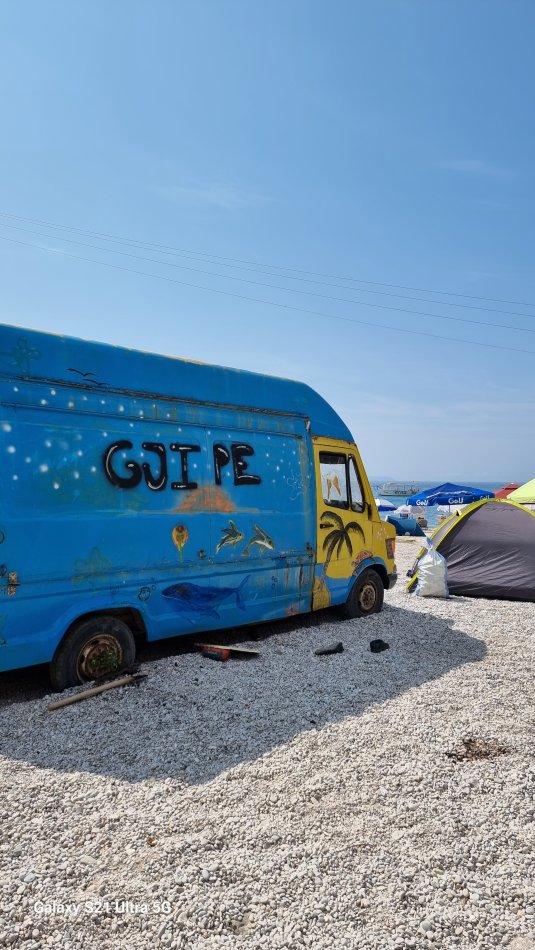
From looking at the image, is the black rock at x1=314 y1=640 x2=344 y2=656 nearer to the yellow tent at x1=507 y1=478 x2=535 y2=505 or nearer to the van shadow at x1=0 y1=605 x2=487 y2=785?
the van shadow at x1=0 y1=605 x2=487 y2=785

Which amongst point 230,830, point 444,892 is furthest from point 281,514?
point 444,892

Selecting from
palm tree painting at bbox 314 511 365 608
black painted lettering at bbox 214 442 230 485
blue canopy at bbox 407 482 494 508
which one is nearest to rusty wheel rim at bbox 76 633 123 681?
black painted lettering at bbox 214 442 230 485

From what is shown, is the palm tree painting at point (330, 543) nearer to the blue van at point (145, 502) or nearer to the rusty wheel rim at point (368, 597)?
the blue van at point (145, 502)

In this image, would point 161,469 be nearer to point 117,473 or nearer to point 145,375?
point 117,473

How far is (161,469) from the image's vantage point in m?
5.96

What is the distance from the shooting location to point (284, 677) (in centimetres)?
582

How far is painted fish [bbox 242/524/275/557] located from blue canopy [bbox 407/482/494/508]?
112ft

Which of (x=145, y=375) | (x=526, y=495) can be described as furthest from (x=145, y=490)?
(x=526, y=495)

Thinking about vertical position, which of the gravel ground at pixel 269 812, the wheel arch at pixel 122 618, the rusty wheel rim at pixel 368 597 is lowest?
the gravel ground at pixel 269 812

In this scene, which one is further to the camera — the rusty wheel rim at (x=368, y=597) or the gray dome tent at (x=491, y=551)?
the gray dome tent at (x=491, y=551)

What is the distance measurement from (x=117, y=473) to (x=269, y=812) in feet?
10.9

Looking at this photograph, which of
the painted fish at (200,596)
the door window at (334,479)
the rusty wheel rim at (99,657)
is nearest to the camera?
the rusty wheel rim at (99,657)

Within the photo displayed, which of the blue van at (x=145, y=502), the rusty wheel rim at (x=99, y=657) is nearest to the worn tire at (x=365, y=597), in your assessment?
the blue van at (x=145, y=502)

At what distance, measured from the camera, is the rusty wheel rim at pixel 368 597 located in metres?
8.76
